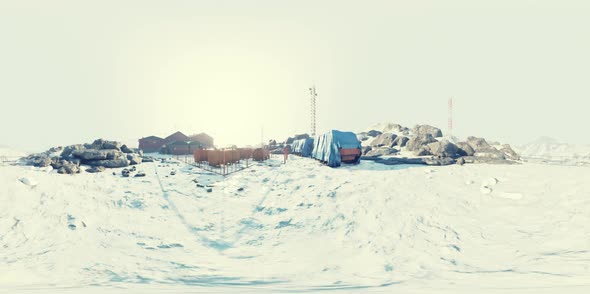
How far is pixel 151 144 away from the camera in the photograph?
2133 inches

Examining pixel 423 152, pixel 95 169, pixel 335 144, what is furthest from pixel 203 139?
pixel 423 152

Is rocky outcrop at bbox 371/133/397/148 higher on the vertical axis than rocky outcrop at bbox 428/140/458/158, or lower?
higher

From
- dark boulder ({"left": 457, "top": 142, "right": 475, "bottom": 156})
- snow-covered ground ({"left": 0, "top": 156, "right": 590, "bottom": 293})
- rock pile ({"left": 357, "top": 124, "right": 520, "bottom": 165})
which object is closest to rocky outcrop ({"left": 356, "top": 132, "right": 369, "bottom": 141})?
rock pile ({"left": 357, "top": 124, "right": 520, "bottom": 165})

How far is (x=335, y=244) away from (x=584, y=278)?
6.02 m

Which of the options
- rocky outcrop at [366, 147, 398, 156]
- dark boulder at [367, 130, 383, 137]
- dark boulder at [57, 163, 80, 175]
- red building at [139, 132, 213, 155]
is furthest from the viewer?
red building at [139, 132, 213, 155]

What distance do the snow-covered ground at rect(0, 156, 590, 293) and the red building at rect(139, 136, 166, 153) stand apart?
1580 inches

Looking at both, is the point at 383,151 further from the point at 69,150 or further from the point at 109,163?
the point at 69,150

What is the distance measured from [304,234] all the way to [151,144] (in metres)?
51.1

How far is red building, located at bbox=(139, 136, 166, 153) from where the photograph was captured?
178 ft

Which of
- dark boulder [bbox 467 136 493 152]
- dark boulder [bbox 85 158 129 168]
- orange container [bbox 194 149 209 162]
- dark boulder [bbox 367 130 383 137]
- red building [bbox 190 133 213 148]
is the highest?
dark boulder [bbox 367 130 383 137]

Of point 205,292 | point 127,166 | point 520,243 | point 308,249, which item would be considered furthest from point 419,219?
point 127,166

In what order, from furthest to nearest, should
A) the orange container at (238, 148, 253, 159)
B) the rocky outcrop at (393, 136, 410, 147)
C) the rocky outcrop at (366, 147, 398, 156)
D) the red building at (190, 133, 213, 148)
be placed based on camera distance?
1. the red building at (190, 133, 213, 148)
2. the rocky outcrop at (393, 136, 410, 147)
3. the orange container at (238, 148, 253, 159)
4. the rocky outcrop at (366, 147, 398, 156)

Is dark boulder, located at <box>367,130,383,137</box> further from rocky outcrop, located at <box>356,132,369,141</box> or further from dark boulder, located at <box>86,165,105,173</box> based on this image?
dark boulder, located at <box>86,165,105,173</box>

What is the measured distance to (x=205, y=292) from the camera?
5969 millimetres
